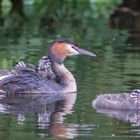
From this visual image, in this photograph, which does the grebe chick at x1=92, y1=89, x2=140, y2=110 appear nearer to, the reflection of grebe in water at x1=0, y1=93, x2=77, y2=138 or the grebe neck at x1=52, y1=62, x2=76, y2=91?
the reflection of grebe in water at x1=0, y1=93, x2=77, y2=138

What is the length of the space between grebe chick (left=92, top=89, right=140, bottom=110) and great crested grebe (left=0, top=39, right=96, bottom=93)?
79.4 inches

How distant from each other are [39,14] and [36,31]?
19.2ft

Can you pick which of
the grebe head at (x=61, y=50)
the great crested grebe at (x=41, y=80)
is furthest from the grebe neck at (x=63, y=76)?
the grebe head at (x=61, y=50)

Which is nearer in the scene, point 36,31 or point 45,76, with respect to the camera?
point 45,76

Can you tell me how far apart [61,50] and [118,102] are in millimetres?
3088

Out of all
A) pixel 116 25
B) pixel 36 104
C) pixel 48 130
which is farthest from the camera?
pixel 116 25

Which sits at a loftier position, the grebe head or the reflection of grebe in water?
the grebe head

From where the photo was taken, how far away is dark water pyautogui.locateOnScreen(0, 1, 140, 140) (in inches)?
477

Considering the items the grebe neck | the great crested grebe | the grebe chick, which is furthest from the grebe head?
the grebe chick

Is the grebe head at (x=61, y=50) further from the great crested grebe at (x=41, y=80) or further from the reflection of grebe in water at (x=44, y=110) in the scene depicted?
the reflection of grebe in water at (x=44, y=110)

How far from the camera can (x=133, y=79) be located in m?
16.9

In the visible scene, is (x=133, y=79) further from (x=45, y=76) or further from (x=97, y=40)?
(x=97, y=40)

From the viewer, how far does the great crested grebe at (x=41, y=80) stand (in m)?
15.8

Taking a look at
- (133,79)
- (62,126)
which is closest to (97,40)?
(133,79)
